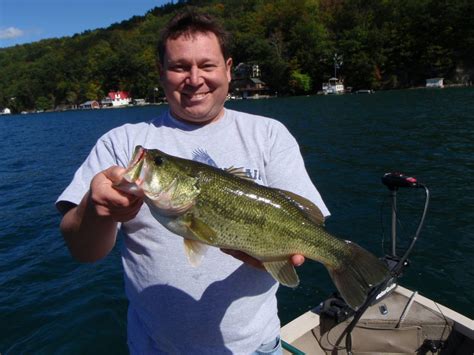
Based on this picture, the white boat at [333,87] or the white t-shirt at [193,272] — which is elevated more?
the white t-shirt at [193,272]

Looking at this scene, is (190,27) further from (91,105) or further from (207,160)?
(91,105)

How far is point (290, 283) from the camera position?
2.56 m

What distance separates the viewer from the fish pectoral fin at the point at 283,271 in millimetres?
2541

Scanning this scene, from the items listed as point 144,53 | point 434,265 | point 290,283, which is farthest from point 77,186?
point 144,53

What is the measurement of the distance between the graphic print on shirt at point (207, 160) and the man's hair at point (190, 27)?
2.36 feet

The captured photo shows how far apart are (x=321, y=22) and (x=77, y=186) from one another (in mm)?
121615

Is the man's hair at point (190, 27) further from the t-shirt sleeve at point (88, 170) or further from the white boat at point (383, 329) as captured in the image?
the white boat at point (383, 329)

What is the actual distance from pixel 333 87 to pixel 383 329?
9251cm

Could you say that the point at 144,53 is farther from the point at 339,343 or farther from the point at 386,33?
the point at 339,343

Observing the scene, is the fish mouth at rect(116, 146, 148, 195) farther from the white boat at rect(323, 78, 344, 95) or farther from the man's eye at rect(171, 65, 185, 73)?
the white boat at rect(323, 78, 344, 95)

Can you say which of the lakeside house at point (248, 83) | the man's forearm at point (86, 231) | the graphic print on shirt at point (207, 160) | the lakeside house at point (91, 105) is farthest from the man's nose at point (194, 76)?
the lakeside house at point (91, 105)

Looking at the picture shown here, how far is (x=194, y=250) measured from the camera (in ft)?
8.07

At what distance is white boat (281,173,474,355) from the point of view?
4.45m

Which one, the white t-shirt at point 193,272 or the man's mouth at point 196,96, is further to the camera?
the man's mouth at point 196,96
